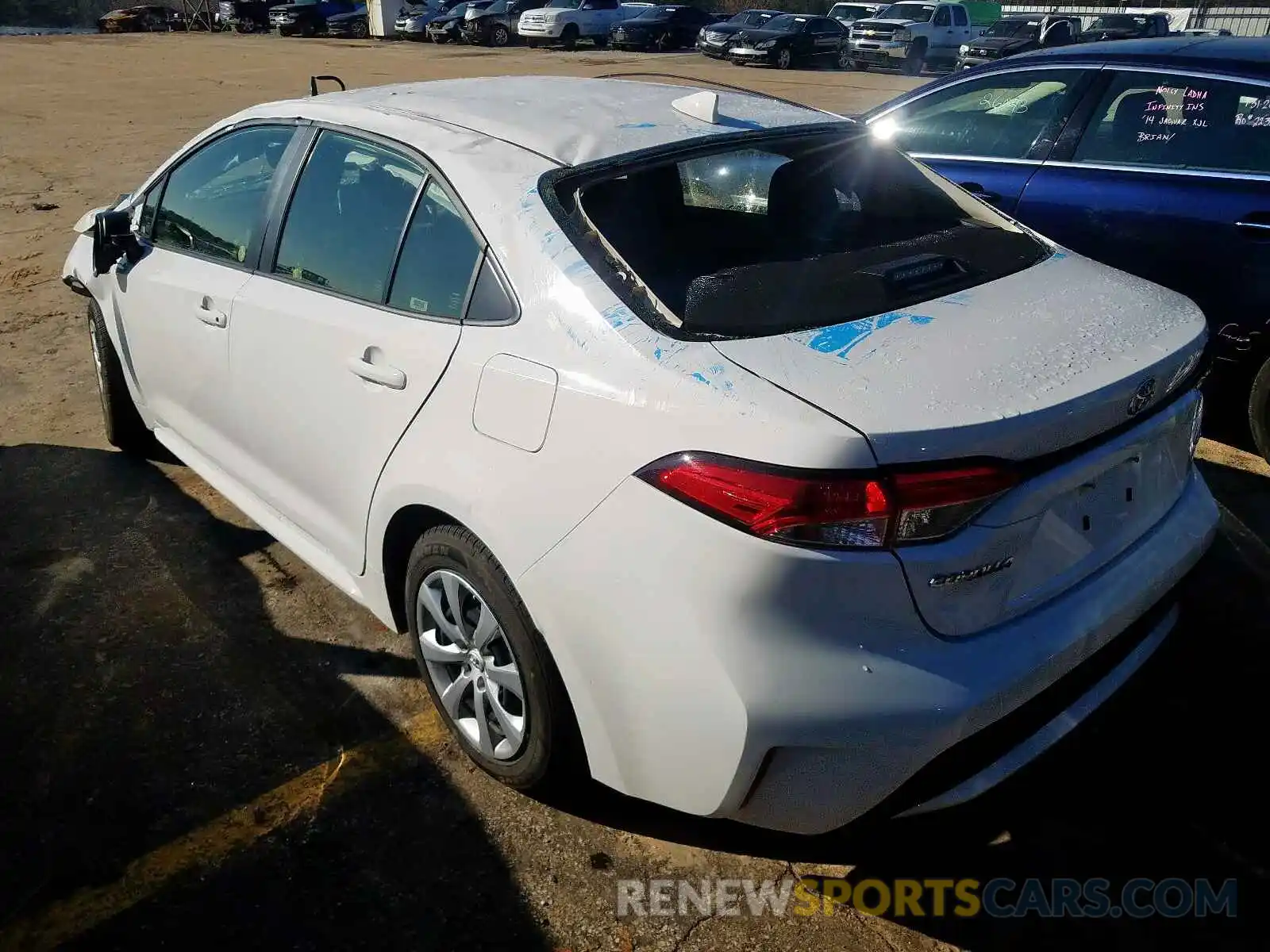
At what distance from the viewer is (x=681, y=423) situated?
6.30 feet

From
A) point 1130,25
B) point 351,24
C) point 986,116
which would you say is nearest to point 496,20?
point 351,24

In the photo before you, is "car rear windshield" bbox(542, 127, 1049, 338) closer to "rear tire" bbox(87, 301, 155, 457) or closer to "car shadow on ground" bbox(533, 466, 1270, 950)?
"car shadow on ground" bbox(533, 466, 1270, 950)

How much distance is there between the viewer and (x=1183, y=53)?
14.5ft

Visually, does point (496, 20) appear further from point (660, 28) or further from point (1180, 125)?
point (1180, 125)

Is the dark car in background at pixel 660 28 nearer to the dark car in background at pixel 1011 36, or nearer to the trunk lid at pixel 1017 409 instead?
the dark car in background at pixel 1011 36

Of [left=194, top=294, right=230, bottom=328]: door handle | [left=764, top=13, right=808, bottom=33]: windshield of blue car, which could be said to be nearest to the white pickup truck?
[left=764, top=13, right=808, bottom=33]: windshield of blue car

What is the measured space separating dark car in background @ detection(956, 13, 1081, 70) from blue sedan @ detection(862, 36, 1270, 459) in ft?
69.8

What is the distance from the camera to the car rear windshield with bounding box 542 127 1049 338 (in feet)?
7.20

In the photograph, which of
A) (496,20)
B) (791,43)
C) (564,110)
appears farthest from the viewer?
(496,20)

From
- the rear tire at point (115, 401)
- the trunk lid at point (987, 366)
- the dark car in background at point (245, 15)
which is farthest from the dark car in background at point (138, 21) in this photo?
the trunk lid at point (987, 366)

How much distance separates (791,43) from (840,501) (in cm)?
2864

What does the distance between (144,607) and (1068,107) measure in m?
4.38

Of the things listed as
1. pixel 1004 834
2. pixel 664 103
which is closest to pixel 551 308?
pixel 664 103

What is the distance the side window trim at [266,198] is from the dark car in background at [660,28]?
103 ft
